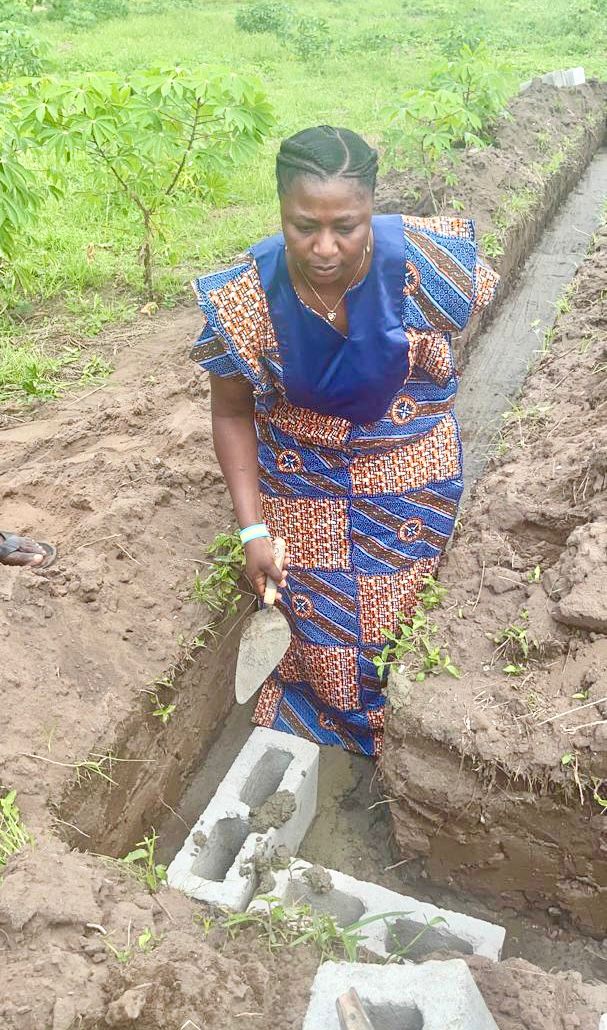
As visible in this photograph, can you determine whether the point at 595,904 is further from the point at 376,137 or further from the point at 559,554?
the point at 376,137

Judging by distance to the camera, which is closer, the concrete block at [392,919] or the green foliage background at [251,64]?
the concrete block at [392,919]

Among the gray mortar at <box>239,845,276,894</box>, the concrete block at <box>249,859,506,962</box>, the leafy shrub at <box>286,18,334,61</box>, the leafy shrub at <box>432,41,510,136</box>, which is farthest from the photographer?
the leafy shrub at <box>286,18,334,61</box>

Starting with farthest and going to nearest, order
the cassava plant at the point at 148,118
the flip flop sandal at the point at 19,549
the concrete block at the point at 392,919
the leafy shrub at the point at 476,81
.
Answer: the leafy shrub at the point at 476,81 → the cassava plant at the point at 148,118 → the flip flop sandal at the point at 19,549 → the concrete block at the point at 392,919

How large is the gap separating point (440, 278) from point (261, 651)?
1243 mm

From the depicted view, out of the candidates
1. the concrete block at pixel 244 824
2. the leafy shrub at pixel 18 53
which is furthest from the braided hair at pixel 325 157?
the leafy shrub at pixel 18 53

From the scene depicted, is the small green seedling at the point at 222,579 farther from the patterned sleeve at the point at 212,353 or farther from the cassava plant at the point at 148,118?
the cassava plant at the point at 148,118

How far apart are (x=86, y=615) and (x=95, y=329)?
2.60m

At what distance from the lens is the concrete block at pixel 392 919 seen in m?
2.24

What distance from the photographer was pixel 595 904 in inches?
95.2

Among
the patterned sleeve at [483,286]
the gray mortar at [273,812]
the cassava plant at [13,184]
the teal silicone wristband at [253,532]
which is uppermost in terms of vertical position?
the cassava plant at [13,184]

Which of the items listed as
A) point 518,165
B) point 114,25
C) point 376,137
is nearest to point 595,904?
point 518,165

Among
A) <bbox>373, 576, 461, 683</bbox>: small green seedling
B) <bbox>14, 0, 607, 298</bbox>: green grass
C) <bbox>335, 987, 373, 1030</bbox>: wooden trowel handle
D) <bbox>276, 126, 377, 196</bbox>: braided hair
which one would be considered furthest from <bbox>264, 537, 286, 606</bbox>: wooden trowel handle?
<bbox>14, 0, 607, 298</bbox>: green grass

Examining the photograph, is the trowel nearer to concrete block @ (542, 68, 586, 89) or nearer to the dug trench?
the dug trench

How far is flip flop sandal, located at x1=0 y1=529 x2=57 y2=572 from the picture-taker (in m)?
2.96
